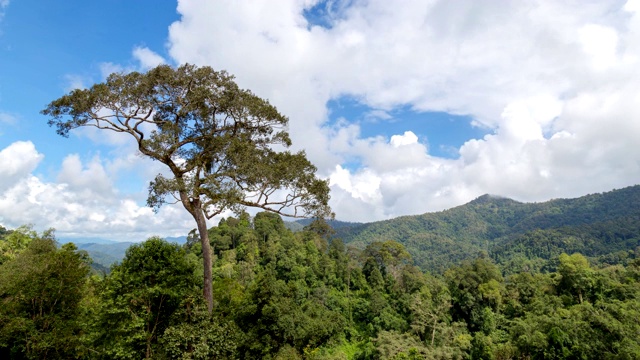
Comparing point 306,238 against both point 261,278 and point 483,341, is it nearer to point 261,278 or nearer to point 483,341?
point 483,341

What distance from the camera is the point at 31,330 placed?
12.1 metres

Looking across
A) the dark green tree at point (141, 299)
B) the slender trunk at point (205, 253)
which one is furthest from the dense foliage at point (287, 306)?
the slender trunk at point (205, 253)

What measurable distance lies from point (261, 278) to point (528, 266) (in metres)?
101

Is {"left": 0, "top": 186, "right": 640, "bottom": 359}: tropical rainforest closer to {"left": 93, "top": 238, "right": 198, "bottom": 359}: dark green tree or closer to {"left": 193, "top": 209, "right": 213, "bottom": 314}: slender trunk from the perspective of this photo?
{"left": 93, "top": 238, "right": 198, "bottom": 359}: dark green tree

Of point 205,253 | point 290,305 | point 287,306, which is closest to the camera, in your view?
point 205,253

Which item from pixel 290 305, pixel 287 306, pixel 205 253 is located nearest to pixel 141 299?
pixel 205 253

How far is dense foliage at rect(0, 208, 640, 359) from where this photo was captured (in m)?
9.45

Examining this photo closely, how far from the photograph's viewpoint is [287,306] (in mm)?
12766

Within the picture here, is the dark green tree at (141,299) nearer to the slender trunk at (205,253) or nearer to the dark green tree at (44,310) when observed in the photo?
the slender trunk at (205,253)

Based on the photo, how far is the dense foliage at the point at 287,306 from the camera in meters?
9.45

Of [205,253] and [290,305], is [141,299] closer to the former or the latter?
A: [205,253]

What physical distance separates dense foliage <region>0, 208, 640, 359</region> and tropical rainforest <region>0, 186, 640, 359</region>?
58 millimetres

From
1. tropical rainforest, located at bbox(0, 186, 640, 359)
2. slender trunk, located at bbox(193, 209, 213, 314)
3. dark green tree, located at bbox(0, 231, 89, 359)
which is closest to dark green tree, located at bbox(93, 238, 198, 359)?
tropical rainforest, located at bbox(0, 186, 640, 359)

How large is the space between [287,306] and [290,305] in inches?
13.7
